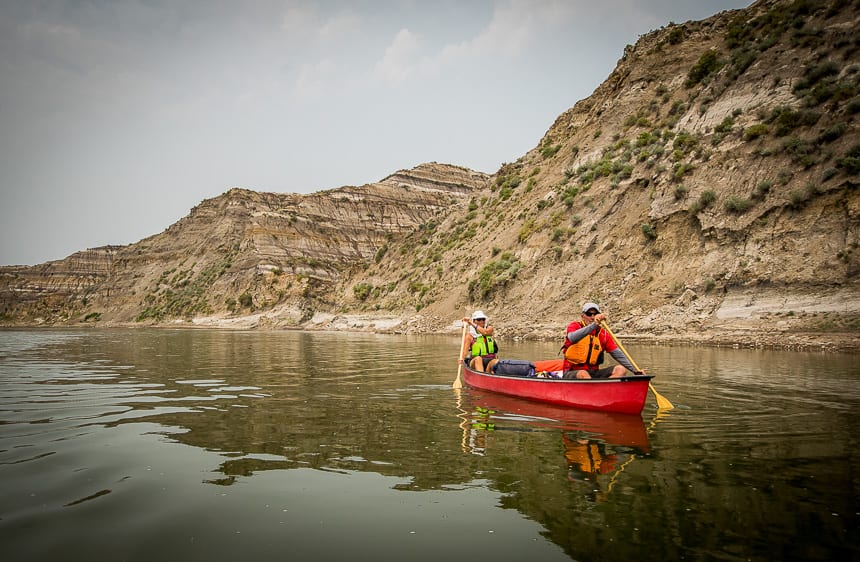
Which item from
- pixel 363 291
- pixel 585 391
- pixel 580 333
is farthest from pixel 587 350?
pixel 363 291

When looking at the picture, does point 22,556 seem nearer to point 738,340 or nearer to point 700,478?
point 700,478

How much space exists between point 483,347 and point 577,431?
16.9 ft

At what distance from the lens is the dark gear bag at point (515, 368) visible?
11.2 m

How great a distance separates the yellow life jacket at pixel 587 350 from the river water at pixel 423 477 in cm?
108

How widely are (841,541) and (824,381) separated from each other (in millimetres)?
9808

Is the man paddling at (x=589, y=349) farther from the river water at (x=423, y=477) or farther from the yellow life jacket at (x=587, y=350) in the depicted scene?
the river water at (x=423, y=477)

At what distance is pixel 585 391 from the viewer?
8.79 m

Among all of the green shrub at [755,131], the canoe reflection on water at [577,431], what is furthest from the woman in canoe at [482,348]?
the green shrub at [755,131]

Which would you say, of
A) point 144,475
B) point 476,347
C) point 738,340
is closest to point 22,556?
point 144,475

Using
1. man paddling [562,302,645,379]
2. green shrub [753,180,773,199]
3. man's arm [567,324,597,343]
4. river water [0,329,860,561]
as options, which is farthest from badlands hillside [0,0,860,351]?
river water [0,329,860,561]

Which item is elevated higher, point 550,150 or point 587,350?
point 550,150

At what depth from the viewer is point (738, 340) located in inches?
856

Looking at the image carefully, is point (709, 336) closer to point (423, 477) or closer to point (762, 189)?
point (762, 189)

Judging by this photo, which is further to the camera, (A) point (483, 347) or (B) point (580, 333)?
(A) point (483, 347)
